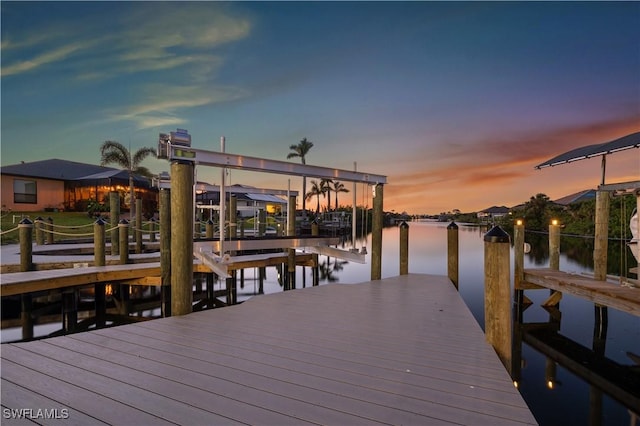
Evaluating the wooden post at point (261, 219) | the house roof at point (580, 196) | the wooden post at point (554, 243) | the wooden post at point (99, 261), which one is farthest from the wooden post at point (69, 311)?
the wooden post at point (554, 243)

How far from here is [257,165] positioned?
5453 millimetres

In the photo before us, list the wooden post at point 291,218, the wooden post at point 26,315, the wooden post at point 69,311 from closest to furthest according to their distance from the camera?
the wooden post at point 26,315 < the wooden post at point 69,311 < the wooden post at point 291,218

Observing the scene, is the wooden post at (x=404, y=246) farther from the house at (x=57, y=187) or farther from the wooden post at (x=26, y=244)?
the house at (x=57, y=187)

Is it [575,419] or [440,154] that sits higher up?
[440,154]

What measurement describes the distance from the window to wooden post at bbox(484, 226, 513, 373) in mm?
33286

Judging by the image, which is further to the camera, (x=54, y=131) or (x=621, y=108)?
(x=54, y=131)

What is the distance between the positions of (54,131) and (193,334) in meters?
23.5

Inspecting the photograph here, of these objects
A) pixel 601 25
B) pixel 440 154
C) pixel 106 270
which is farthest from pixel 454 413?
Answer: pixel 440 154

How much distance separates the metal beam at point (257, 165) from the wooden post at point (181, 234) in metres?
0.16

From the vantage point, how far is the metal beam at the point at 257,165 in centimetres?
455

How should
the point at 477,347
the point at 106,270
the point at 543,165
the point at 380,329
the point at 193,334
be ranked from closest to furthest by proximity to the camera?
the point at 477,347 → the point at 193,334 → the point at 380,329 → the point at 106,270 → the point at 543,165

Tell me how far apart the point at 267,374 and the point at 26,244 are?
821cm

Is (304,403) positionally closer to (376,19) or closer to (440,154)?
(376,19)

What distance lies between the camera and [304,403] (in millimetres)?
2273
